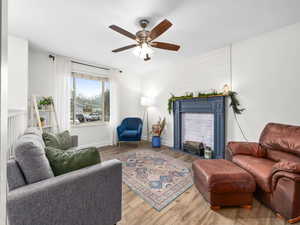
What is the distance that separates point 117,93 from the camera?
420cm

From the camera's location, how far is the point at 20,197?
842 millimetres

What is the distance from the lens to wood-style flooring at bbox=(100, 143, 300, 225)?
1378mm

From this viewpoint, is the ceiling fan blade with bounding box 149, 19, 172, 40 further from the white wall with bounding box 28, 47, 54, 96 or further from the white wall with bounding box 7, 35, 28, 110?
the white wall with bounding box 28, 47, 54, 96

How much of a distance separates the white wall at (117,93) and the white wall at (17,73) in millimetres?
506

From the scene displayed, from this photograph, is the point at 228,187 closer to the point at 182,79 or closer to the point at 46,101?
the point at 182,79

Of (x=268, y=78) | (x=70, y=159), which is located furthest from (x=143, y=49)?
(x=268, y=78)

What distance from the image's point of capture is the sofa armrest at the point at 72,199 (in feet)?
2.81

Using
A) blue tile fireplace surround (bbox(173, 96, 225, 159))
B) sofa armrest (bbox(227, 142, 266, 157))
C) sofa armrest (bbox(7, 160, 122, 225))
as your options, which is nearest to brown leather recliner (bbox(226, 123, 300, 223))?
sofa armrest (bbox(227, 142, 266, 157))

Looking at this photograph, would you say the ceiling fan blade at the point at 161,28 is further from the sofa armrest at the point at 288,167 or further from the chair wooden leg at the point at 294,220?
the chair wooden leg at the point at 294,220

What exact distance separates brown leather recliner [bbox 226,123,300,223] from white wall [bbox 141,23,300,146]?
45 centimetres

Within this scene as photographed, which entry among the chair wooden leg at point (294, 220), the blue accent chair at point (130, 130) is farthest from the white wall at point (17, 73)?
the chair wooden leg at point (294, 220)

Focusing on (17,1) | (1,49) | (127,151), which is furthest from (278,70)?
(17,1)

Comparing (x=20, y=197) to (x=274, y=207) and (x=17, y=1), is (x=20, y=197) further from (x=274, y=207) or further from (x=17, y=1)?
(x=274, y=207)

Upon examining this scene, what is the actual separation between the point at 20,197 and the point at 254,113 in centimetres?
331
